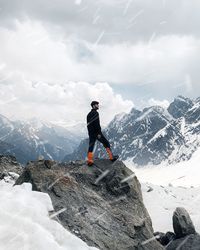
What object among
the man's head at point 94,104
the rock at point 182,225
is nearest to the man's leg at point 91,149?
the man's head at point 94,104

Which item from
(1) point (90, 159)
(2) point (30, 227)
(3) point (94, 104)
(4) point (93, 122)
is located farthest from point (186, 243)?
(2) point (30, 227)

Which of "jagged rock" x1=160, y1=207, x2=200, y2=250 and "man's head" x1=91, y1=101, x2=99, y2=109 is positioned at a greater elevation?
"man's head" x1=91, y1=101, x2=99, y2=109

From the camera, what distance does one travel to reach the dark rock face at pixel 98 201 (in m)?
15.1

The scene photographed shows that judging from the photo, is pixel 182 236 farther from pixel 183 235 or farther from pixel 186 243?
pixel 186 243

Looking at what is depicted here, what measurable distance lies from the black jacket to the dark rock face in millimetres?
1815

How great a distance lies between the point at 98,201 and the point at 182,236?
20.0 feet

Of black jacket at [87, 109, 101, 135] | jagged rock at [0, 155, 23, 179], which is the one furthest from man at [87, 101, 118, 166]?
jagged rock at [0, 155, 23, 179]

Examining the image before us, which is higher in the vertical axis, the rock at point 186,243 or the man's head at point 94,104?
the man's head at point 94,104

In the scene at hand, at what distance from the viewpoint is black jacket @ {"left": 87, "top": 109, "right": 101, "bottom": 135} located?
20.5 metres

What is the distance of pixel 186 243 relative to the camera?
1988cm

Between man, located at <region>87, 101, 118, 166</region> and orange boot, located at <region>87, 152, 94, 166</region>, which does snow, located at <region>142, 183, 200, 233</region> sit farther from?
man, located at <region>87, 101, 118, 166</region>

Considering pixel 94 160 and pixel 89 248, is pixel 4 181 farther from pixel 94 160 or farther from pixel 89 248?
pixel 89 248

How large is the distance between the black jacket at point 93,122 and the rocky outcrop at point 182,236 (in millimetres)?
6421

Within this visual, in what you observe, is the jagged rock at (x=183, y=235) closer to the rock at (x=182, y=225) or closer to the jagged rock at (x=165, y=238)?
the rock at (x=182, y=225)
